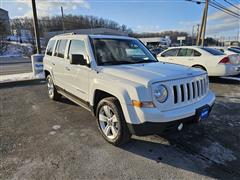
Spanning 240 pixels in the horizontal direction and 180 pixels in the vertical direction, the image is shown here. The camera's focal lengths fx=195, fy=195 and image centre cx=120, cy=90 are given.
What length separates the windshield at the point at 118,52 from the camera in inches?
150

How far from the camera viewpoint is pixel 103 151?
10.6 ft

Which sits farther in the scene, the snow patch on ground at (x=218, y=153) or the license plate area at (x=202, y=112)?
the license plate area at (x=202, y=112)

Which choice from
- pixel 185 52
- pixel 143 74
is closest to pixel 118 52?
pixel 143 74

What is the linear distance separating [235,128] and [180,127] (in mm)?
1840

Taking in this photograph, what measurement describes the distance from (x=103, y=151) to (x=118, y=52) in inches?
79.5

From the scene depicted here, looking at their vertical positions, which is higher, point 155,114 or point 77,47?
point 77,47

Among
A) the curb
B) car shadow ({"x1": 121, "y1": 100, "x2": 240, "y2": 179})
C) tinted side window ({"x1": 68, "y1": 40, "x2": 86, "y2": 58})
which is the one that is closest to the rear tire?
tinted side window ({"x1": 68, "y1": 40, "x2": 86, "y2": 58})

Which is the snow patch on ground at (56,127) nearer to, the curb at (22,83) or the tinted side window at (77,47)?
the tinted side window at (77,47)

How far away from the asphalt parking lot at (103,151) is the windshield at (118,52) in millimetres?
1502

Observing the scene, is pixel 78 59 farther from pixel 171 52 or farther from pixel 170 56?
pixel 171 52

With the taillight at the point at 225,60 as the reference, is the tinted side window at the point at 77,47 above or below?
above

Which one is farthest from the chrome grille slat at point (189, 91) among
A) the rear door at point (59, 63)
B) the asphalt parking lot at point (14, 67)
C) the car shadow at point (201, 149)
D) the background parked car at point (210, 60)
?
the asphalt parking lot at point (14, 67)

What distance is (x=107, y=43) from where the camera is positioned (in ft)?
13.5

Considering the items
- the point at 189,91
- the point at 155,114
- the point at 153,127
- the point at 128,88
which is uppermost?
the point at 128,88
